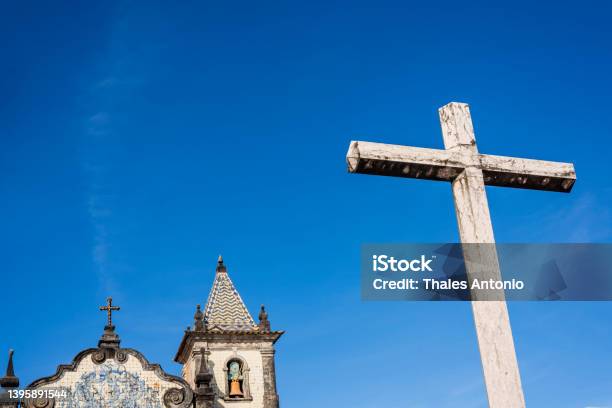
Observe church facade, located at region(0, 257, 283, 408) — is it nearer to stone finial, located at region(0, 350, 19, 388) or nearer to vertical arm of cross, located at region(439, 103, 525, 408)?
stone finial, located at region(0, 350, 19, 388)

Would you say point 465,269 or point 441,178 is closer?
point 465,269

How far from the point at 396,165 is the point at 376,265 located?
955 millimetres

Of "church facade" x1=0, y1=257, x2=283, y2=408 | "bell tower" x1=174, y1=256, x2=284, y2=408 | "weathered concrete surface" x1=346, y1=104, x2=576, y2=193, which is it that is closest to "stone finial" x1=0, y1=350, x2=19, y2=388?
"church facade" x1=0, y1=257, x2=283, y2=408

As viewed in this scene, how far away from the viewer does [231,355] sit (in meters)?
26.4

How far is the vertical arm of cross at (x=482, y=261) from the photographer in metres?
5.48

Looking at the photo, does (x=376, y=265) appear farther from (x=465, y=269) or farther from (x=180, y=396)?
(x=180, y=396)

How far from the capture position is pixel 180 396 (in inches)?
960

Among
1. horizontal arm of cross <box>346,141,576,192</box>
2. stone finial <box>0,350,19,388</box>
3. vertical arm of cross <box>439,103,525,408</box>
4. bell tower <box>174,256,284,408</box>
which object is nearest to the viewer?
vertical arm of cross <box>439,103,525,408</box>

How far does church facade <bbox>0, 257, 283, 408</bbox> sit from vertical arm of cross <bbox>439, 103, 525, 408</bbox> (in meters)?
19.4

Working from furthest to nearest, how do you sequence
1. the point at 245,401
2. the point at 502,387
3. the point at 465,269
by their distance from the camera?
the point at 245,401 → the point at 465,269 → the point at 502,387

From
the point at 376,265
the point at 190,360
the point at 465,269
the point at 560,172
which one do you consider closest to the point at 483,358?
the point at 465,269

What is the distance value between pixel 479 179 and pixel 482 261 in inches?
31.3

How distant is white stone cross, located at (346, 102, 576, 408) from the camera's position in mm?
5531

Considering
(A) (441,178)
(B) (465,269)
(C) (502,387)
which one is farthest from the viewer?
(A) (441,178)
